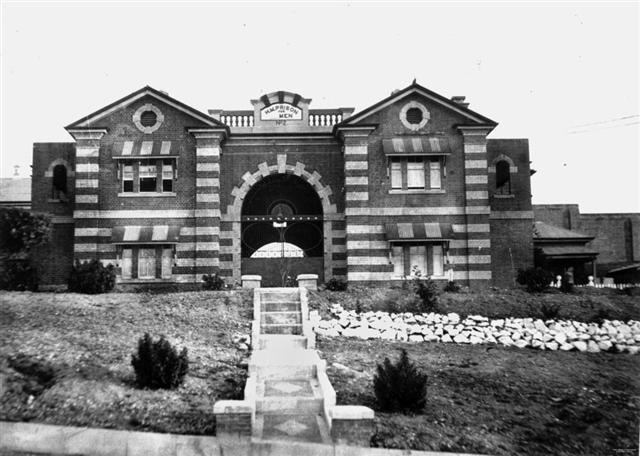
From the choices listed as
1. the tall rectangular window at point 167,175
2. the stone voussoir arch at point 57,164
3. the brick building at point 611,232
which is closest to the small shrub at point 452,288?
the tall rectangular window at point 167,175

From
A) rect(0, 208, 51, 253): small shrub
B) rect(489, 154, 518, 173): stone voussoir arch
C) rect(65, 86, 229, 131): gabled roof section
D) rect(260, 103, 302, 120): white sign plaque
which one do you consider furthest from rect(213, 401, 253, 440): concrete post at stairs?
rect(489, 154, 518, 173): stone voussoir arch

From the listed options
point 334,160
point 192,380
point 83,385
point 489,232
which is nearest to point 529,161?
point 489,232

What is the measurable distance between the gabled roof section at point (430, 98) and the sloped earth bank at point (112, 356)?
10271 millimetres

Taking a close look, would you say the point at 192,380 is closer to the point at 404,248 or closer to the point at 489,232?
the point at 404,248

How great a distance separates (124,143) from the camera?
85.5 feet

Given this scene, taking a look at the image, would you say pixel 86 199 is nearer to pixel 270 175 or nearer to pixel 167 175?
pixel 167 175

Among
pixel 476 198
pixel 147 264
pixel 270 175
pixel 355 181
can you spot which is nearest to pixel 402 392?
pixel 355 181

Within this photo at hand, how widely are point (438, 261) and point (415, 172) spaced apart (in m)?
4.02

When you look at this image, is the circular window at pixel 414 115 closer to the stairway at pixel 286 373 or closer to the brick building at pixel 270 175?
the brick building at pixel 270 175

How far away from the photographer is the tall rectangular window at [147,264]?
1015 inches

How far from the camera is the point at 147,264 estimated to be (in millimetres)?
25828

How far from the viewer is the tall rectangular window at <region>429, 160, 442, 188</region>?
26.3m

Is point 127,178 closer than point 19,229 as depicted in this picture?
No

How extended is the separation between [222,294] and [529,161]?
16.1m
